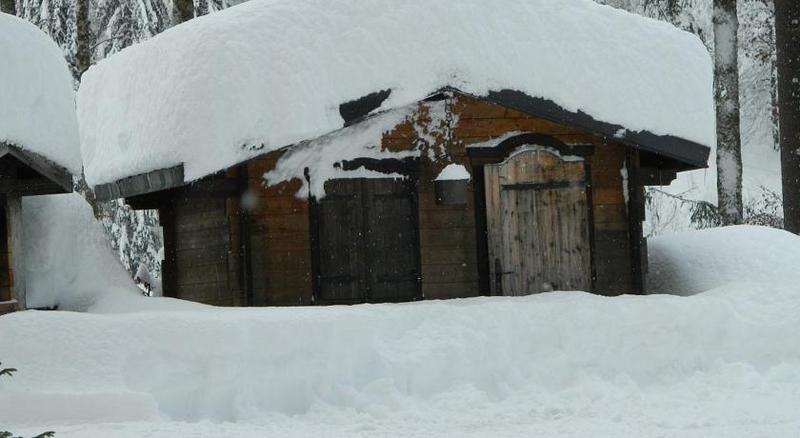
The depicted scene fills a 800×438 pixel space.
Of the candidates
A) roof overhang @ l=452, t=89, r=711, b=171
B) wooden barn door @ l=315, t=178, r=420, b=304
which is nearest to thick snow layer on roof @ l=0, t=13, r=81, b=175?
wooden barn door @ l=315, t=178, r=420, b=304

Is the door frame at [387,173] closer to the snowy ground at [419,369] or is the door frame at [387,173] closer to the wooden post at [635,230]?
the snowy ground at [419,369]

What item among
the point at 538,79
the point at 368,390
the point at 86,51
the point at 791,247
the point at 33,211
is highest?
the point at 86,51

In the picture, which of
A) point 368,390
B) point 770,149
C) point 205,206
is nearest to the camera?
point 368,390

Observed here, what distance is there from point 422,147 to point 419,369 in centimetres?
431

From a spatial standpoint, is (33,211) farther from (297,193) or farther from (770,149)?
(770,149)

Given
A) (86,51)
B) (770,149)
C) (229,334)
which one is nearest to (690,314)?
(229,334)

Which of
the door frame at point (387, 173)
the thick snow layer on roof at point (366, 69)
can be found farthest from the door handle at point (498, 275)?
the thick snow layer on roof at point (366, 69)

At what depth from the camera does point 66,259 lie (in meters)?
15.0

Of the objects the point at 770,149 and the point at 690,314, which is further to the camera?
the point at 770,149

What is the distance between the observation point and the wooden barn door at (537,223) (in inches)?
582

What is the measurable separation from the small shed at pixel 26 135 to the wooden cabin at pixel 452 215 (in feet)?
3.70

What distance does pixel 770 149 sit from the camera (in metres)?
39.7

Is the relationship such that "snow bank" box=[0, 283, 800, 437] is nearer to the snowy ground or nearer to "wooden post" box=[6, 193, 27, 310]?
the snowy ground

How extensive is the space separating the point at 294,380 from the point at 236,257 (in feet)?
12.7
